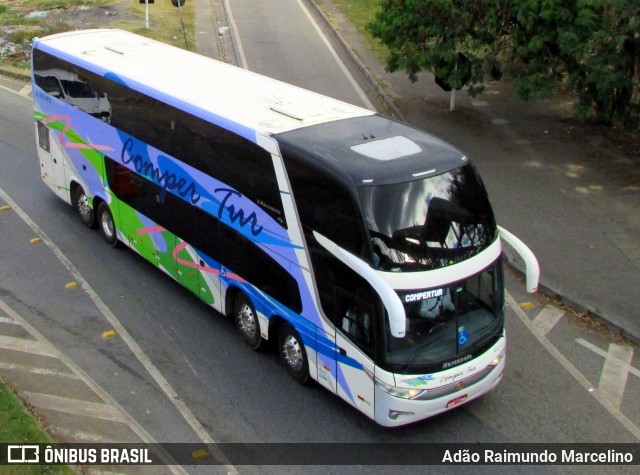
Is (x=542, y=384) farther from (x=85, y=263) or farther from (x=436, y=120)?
(x=436, y=120)

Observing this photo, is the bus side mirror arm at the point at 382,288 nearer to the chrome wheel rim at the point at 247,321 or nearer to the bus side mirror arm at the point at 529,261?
the bus side mirror arm at the point at 529,261

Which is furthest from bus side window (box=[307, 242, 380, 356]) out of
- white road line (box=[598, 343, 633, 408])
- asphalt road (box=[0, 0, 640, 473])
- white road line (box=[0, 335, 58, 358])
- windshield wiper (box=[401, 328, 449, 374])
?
white road line (box=[0, 335, 58, 358])

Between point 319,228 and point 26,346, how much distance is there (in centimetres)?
515

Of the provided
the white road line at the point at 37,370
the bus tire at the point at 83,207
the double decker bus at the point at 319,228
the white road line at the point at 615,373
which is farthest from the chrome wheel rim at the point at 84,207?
the white road line at the point at 615,373

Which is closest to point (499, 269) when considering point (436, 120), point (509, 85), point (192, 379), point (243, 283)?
point (243, 283)

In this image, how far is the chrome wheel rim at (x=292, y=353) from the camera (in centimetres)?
1105

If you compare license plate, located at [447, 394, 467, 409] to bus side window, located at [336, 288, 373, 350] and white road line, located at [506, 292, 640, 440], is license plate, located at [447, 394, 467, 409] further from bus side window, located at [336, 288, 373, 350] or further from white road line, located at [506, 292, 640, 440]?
white road line, located at [506, 292, 640, 440]

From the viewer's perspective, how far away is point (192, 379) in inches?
449

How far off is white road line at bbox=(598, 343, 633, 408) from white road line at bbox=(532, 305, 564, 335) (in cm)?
95

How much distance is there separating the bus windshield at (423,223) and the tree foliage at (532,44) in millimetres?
9126

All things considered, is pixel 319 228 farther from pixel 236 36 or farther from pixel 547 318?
pixel 236 36

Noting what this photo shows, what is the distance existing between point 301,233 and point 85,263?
615cm

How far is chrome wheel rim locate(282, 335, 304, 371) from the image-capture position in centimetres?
1105

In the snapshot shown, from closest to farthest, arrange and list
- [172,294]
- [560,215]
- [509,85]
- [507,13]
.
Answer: [172,294] → [560,215] → [507,13] → [509,85]
